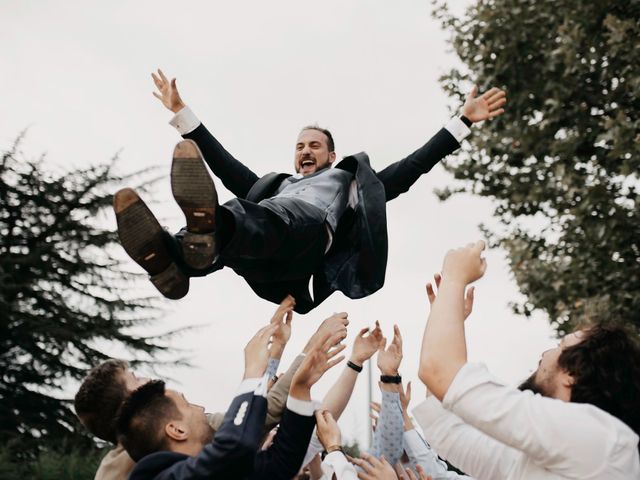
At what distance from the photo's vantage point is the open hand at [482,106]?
4.54m

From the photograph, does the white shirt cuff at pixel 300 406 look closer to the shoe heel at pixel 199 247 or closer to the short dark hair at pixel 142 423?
the short dark hair at pixel 142 423

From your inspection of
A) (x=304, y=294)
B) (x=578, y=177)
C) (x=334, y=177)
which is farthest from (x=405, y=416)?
(x=578, y=177)

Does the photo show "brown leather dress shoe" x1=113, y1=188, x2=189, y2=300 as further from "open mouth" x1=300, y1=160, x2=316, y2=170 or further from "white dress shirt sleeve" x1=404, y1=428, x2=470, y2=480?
"open mouth" x1=300, y1=160, x2=316, y2=170

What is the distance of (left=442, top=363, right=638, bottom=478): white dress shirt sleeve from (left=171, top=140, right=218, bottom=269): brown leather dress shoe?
1339mm

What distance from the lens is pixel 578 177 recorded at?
8.76 meters

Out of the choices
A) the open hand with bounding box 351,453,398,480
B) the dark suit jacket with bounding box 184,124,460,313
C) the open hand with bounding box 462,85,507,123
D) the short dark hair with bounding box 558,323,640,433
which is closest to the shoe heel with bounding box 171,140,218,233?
the dark suit jacket with bounding box 184,124,460,313

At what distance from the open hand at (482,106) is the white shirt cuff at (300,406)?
242 centimetres

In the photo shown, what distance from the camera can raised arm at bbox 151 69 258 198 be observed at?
167 inches

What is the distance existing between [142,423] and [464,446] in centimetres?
115

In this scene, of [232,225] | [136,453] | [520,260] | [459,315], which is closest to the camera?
[459,315]

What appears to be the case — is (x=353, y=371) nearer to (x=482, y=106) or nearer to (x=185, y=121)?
(x=185, y=121)

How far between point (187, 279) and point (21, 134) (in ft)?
41.2

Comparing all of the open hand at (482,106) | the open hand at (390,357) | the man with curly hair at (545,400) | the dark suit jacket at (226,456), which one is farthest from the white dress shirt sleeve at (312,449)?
the open hand at (482,106)

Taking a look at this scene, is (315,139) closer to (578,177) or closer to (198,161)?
(198,161)
